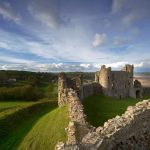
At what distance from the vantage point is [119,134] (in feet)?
31.8

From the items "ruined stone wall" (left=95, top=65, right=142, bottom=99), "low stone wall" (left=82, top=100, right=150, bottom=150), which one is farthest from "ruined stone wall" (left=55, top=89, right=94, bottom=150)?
"ruined stone wall" (left=95, top=65, right=142, bottom=99)

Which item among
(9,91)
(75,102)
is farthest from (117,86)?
(75,102)

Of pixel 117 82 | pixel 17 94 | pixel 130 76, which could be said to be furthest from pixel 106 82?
pixel 17 94

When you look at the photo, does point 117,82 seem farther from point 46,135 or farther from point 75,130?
point 75,130

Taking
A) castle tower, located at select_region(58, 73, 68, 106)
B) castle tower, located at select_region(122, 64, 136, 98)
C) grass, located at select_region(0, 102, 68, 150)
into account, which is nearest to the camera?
grass, located at select_region(0, 102, 68, 150)

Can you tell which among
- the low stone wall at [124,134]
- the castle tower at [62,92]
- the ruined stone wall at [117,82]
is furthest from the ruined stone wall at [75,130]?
the ruined stone wall at [117,82]

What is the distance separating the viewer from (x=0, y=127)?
82.4 feet

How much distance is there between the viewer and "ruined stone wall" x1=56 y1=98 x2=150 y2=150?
7.85 m

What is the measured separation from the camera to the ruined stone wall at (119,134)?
785cm

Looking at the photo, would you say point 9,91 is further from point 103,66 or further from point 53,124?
point 53,124

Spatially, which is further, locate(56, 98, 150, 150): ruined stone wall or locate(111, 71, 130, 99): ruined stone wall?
locate(111, 71, 130, 99): ruined stone wall

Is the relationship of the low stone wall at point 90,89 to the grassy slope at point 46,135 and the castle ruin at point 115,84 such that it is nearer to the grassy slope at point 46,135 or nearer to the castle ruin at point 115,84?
the castle ruin at point 115,84

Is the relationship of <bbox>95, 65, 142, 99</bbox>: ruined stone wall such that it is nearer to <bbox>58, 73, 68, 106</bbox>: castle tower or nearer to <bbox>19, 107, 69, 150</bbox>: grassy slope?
<bbox>58, 73, 68, 106</bbox>: castle tower

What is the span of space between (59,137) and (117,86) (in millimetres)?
32931
